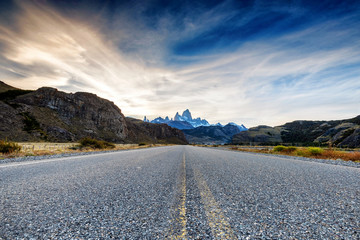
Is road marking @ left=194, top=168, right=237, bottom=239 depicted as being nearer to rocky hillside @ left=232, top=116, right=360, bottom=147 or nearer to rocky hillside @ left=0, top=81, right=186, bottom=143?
rocky hillside @ left=0, top=81, right=186, bottom=143

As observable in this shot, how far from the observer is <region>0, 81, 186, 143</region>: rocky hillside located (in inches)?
2087

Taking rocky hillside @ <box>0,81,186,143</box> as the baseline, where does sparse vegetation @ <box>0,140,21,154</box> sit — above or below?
below

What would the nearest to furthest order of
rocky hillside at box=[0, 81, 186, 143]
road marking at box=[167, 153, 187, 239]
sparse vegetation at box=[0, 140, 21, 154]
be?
1. road marking at box=[167, 153, 187, 239]
2. sparse vegetation at box=[0, 140, 21, 154]
3. rocky hillside at box=[0, 81, 186, 143]

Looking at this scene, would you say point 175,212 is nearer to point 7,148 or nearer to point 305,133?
point 7,148

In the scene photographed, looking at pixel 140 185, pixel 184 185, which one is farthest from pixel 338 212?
pixel 140 185

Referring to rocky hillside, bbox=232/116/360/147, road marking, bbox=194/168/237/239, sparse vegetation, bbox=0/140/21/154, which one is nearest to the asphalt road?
road marking, bbox=194/168/237/239

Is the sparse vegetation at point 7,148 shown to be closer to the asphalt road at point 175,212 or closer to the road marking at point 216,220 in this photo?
the asphalt road at point 175,212

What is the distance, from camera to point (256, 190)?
392cm

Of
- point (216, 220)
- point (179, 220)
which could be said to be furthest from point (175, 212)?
point (216, 220)

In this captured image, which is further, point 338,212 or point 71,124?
point 71,124

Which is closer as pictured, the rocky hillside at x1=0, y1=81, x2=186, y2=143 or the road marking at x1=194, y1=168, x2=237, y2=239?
the road marking at x1=194, y1=168, x2=237, y2=239

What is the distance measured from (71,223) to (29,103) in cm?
9209

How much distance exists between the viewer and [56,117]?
7219 centimetres

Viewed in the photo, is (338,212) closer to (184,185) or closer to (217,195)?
(217,195)
